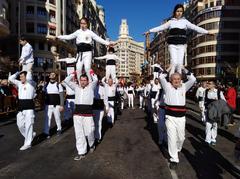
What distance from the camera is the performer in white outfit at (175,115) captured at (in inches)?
275

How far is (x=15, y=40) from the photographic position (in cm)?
5369

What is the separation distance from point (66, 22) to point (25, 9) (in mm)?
11457

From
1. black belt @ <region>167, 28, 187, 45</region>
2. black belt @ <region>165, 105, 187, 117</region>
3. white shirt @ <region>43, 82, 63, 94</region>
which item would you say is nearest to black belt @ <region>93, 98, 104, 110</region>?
white shirt @ <region>43, 82, 63, 94</region>

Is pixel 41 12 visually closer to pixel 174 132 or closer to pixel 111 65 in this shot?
pixel 111 65

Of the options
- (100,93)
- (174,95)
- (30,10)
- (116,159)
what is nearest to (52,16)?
(30,10)

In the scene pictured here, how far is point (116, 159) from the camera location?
7699mm

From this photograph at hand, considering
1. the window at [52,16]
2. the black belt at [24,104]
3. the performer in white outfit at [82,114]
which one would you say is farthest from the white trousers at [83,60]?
the window at [52,16]

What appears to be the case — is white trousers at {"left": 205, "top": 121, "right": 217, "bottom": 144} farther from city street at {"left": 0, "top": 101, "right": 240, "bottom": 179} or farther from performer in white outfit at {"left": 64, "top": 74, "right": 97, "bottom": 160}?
performer in white outfit at {"left": 64, "top": 74, "right": 97, "bottom": 160}

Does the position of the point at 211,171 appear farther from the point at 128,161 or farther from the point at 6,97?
the point at 6,97

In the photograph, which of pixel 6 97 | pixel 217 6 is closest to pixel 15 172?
pixel 6 97

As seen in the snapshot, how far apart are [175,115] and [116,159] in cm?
190

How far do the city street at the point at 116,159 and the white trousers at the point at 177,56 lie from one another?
240 centimetres

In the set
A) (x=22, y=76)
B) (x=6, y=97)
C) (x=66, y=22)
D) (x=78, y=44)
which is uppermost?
(x=66, y=22)

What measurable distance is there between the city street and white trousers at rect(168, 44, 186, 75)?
2.40 m
